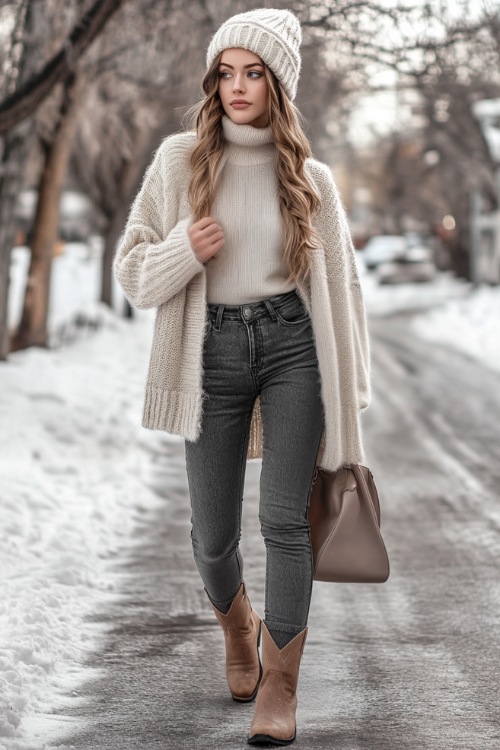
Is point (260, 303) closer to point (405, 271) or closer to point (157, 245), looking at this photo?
point (157, 245)

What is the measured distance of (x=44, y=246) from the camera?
15.8m

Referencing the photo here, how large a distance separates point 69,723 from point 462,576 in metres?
2.68

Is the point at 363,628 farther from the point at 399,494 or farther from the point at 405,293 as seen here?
the point at 405,293

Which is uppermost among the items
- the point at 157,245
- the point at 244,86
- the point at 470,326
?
the point at 244,86

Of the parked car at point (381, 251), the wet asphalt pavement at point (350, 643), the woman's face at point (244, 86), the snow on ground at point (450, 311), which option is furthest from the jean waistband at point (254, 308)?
the parked car at point (381, 251)

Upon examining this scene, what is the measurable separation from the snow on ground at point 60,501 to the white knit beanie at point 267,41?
2.08 m

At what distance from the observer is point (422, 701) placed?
13.8 feet

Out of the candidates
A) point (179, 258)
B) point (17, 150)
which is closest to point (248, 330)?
point (179, 258)

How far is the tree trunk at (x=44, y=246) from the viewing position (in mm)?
15406

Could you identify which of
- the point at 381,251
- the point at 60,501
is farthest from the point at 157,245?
the point at 381,251

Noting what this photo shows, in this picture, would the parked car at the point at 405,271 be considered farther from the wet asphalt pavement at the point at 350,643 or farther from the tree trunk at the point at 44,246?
the wet asphalt pavement at the point at 350,643

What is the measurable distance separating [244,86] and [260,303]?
24.9 inches

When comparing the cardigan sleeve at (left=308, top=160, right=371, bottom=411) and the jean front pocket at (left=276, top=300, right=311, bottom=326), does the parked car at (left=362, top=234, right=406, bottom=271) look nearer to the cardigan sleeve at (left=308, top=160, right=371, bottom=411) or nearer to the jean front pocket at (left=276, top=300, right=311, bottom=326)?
the cardigan sleeve at (left=308, top=160, right=371, bottom=411)

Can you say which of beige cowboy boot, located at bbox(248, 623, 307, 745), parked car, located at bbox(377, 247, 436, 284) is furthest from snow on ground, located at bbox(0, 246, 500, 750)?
parked car, located at bbox(377, 247, 436, 284)
